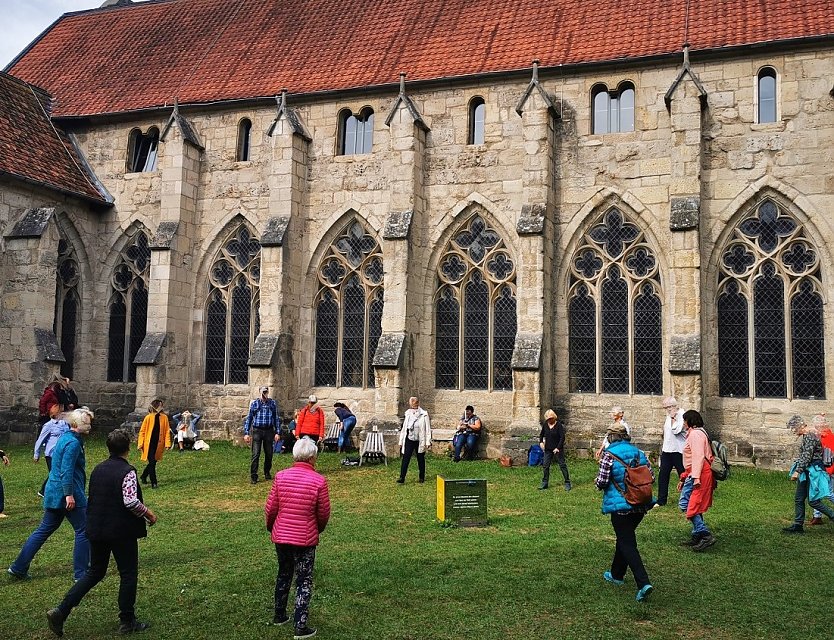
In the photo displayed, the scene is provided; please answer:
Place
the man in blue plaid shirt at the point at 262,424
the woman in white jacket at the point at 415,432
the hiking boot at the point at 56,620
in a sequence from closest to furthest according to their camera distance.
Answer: the hiking boot at the point at 56,620 → the woman in white jacket at the point at 415,432 → the man in blue plaid shirt at the point at 262,424

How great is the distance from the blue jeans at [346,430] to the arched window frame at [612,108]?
8709mm

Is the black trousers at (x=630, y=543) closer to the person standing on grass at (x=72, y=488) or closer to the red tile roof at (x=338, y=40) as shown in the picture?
the person standing on grass at (x=72, y=488)

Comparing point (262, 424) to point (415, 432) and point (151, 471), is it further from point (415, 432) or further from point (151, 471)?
point (415, 432)

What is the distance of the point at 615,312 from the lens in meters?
17.6

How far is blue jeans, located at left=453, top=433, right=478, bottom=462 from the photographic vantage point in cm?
1719

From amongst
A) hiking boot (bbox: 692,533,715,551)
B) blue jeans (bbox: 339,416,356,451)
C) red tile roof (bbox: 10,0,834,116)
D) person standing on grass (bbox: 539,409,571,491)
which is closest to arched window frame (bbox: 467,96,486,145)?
red tile roof (bbox: 10,0,834,116)

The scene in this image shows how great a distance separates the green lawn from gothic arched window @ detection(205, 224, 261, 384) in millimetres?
8042

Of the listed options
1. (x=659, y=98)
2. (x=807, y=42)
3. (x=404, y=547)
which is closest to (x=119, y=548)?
(x=404, y=547)

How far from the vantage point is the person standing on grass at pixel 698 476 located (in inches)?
357

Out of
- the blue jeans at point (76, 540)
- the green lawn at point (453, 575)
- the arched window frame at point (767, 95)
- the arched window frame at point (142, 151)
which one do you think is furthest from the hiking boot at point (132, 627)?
the arched window frame at point (142, 151)

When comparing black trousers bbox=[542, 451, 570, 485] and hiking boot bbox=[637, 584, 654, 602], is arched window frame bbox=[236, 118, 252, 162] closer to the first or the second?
black trousers bbox=[542, 451, 570, 485]

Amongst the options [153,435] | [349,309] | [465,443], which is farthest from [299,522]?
[349,309]

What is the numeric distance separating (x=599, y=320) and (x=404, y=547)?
32.1ft

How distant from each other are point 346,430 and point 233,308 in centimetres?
527
